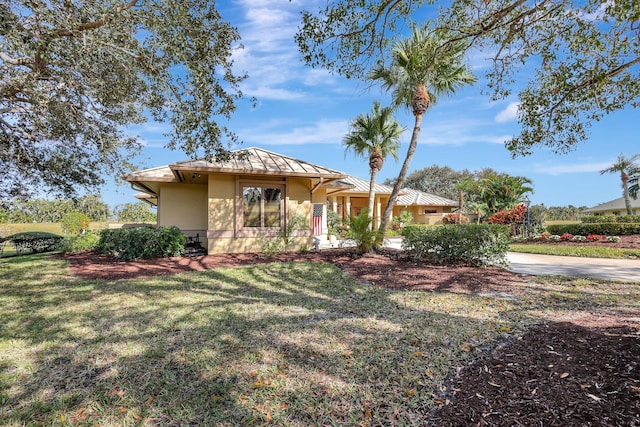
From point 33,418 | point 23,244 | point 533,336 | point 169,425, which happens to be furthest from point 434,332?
point 23,244

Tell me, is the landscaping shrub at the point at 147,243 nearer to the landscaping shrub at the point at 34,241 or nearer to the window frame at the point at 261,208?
the window frame at the point at 261,208

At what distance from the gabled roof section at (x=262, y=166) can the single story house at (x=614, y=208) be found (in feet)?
122

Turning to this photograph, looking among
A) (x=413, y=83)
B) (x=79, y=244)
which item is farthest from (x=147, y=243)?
(x=413, y=83)

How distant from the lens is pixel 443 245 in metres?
9.57

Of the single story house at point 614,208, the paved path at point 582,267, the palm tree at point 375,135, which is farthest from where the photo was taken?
the single story house at point 614,208

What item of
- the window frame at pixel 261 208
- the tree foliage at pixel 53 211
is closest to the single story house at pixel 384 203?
the window frame at pixel 261 208

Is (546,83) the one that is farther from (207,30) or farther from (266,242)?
(266,242)

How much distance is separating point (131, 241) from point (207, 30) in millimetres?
7935

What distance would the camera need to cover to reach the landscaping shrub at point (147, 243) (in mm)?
11055

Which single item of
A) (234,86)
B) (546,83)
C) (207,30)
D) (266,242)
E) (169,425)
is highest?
(207,30)

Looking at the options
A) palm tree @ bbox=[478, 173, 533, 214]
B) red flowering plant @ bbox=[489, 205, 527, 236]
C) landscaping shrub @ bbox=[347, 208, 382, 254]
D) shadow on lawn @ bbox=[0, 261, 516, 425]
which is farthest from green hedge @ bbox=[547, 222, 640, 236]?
shadow on lawn @ bbox=[0, 261, 516, 425]

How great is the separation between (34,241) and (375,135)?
1808cm

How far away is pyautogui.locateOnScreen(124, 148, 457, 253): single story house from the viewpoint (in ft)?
38.4

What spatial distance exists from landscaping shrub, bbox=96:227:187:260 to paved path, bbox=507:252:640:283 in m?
11.1
